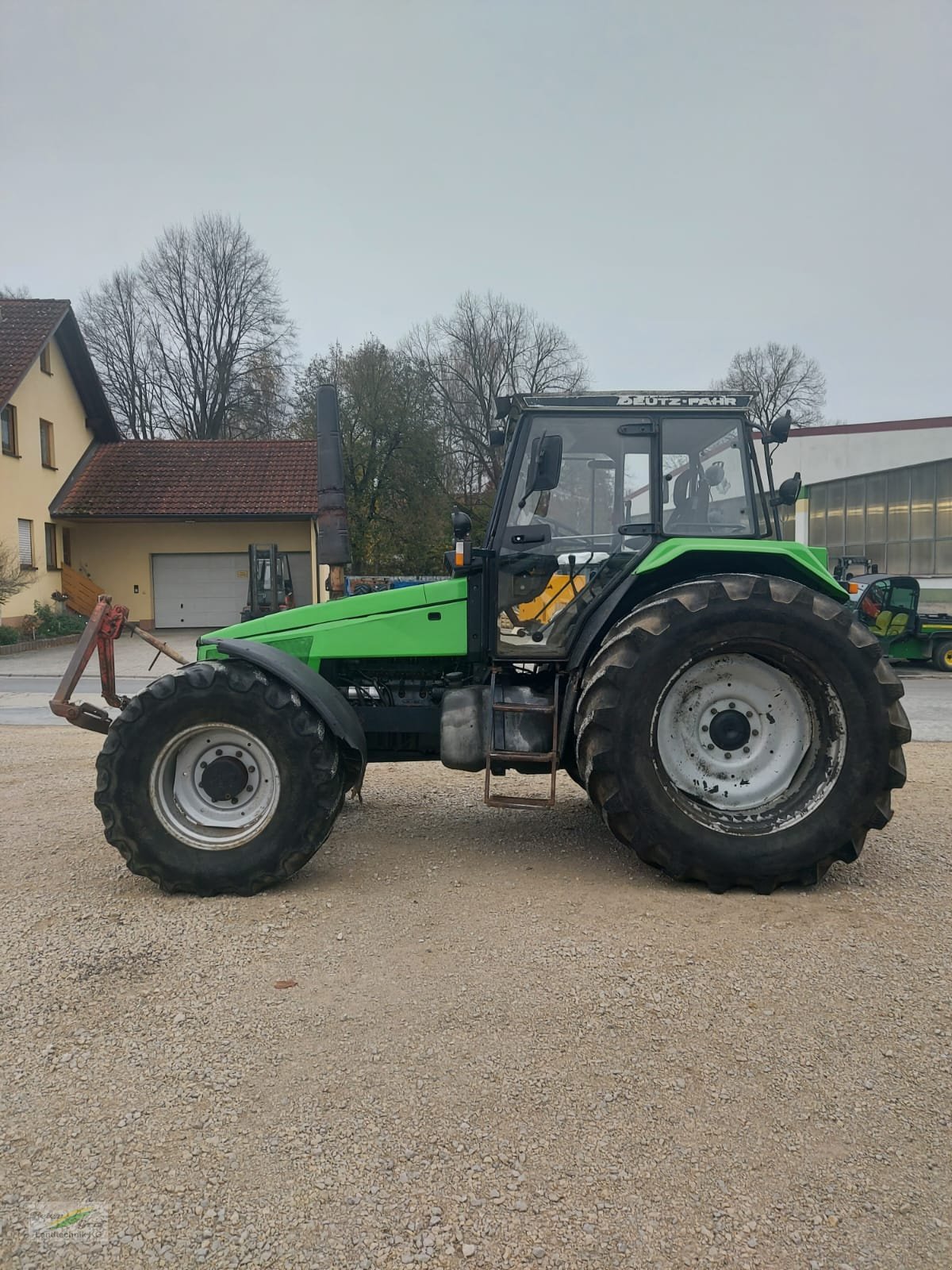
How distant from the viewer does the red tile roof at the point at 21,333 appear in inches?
787

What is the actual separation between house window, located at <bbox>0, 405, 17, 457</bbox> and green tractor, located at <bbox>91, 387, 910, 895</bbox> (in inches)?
741

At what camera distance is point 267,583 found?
21.7m

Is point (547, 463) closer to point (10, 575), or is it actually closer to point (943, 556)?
point (10, 575)

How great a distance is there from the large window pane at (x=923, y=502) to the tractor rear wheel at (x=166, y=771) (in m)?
23.8

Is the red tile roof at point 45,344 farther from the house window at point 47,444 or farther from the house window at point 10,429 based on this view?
the house window at point 47,444

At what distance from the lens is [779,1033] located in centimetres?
267

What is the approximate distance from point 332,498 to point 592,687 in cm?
350

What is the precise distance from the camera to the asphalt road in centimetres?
943

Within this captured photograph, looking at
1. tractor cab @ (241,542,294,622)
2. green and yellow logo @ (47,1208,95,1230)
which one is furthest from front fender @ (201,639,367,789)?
tractor cab @ (241,542,294,622)

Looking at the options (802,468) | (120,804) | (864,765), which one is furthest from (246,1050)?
(802,468)

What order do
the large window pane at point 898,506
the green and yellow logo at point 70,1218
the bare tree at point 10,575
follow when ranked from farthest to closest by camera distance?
the large window pane at point 898,506 < the bare tree at point 10,575 < the green and yellow logo at point 70,1218

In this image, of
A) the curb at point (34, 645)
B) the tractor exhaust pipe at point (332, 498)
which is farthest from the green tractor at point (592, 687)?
the curb at point (34, 645)

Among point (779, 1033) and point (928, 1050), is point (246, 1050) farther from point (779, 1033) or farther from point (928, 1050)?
point (928, 1050)

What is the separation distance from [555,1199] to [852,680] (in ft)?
8.52
